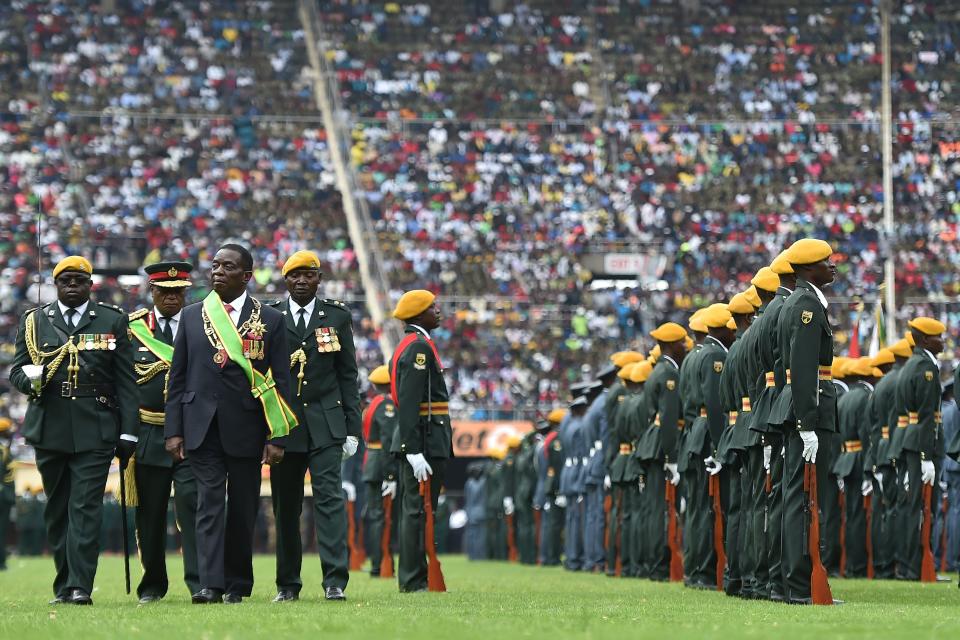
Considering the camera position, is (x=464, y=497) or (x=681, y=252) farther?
(x=681, y=252)

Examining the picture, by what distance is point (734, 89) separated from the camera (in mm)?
48938

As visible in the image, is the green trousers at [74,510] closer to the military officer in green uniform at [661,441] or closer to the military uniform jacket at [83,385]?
the military uniform jacket at [83,385]

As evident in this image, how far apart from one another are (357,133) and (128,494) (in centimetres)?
3477

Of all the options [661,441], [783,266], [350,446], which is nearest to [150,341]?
[350,446]

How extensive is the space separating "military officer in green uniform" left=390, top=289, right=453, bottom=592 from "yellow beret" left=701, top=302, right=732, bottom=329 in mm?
2234

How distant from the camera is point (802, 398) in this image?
1116 cm

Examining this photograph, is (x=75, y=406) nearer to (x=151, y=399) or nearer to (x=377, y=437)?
(x=151, y=399)

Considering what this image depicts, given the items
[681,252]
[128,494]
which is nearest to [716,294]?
[681,252]

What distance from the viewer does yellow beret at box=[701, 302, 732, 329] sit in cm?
1457

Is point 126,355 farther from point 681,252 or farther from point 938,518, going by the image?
point 681,252

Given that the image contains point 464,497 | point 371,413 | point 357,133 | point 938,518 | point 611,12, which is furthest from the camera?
point 611,12

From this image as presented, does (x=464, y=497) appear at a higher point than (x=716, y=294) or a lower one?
lower

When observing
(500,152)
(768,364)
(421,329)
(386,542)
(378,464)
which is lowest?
(386,542)

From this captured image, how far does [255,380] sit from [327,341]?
119cm
